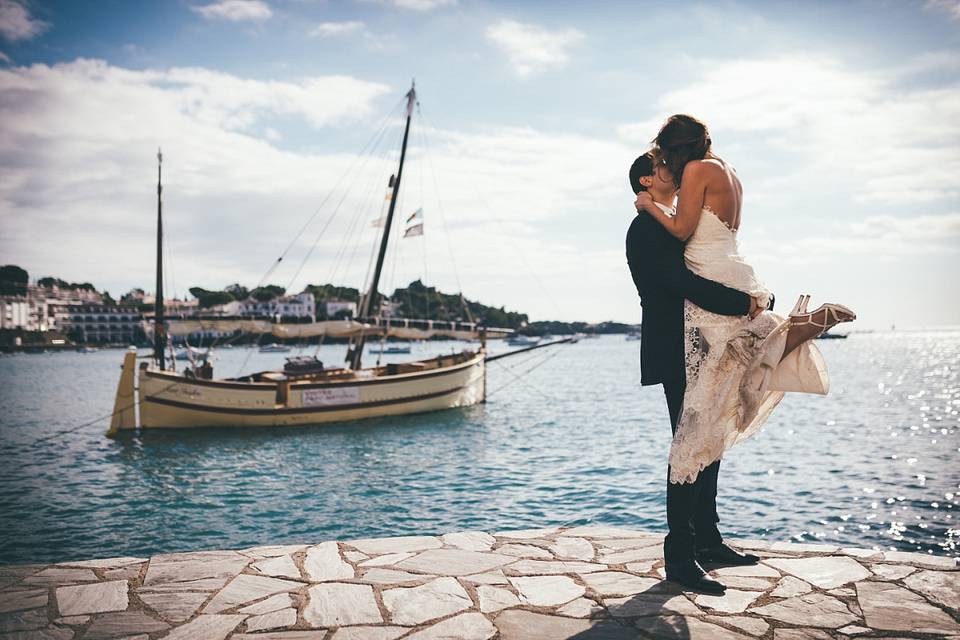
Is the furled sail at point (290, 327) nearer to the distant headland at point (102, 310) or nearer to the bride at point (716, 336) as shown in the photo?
the bride at point (716, 336)

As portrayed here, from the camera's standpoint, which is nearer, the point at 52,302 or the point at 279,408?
the point at 279,408

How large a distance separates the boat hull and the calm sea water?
62 centimetres

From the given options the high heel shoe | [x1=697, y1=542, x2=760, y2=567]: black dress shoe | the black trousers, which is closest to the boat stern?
[x1=697, y1=542, x2=760, y2=567]: black dress shoe

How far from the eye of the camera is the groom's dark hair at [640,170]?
3977mm

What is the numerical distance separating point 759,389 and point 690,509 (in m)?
0.80

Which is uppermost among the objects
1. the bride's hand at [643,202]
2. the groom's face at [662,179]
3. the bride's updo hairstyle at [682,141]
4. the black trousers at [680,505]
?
the bride's updo hairstyle at [682,141]

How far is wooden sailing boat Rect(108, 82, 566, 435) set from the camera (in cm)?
2436

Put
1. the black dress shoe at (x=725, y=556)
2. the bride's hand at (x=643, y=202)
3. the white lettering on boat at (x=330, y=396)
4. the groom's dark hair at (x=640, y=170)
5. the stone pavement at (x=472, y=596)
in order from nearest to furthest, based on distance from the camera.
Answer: the stone pavement at (x=472, y=596) → the bride's hand at (x=643, y=202) → the groom's dark hair at (x=640, y=170) → the black dress shoe at (x=725, y=556) → the white lettering on boat at (x=330, y=396)

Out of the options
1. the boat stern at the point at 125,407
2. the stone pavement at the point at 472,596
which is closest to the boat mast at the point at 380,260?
the boat stern at the point at 125,407

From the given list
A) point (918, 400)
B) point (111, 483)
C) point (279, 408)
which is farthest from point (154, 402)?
point (918, 400)

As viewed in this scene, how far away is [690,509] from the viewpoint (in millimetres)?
3875

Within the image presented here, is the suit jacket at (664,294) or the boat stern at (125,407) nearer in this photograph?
the suit jacket at (664,294)

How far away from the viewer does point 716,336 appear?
3.78 metres

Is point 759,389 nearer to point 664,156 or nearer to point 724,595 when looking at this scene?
point 724,595
